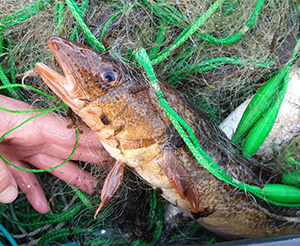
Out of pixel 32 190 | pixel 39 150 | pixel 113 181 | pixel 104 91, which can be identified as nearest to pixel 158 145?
pixel 113 181

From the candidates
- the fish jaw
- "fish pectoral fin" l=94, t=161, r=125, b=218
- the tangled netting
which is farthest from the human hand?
the fish jaw

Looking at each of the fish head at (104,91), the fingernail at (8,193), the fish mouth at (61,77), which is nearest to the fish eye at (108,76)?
the fish head at (104,91)

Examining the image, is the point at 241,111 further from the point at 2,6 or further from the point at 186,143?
the point at 2,6

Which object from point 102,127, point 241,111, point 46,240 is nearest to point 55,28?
point 102,127

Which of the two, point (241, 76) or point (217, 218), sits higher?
point (241, 76)

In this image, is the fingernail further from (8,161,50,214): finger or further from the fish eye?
the fish eye

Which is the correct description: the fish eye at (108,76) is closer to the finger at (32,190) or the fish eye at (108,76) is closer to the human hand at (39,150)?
the human hand at (39,150)

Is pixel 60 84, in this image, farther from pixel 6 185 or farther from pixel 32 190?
pixel 32 190
